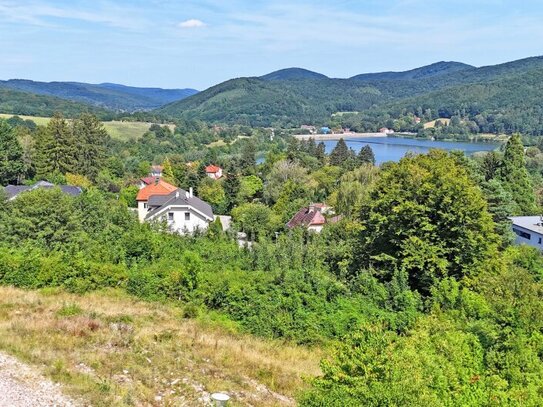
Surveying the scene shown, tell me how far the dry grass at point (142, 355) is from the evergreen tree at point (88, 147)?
143ft

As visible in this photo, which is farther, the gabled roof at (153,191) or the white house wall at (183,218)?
the gabled roof at (153,191)

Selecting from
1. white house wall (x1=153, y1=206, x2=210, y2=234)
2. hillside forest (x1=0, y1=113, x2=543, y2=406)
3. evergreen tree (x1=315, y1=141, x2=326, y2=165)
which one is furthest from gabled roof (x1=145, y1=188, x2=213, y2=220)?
evergreen tree (x1=315, y1=141, x2=326, y2=165)

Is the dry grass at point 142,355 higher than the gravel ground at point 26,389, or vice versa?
the gravel ground at point 26,389

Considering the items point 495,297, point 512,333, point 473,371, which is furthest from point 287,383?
point 495,297

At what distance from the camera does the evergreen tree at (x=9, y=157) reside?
49.2 metres

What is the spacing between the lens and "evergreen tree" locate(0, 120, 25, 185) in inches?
1937

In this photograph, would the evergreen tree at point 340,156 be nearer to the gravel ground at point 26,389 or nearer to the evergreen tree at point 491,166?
the evergreen tree at point 491,166

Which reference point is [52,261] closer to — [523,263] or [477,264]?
[477,264]

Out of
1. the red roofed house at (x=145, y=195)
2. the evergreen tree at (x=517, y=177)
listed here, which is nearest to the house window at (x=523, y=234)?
the evergreen tree at (x=517, y=177)

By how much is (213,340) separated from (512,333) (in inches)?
259

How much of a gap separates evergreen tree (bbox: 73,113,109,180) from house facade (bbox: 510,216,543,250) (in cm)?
4145

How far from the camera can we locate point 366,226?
66.4 ft

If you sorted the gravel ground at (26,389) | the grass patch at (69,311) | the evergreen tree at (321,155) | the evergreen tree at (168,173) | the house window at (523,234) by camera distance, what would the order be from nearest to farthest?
1. the gravel ground at (26,389)
2. the grass patch at (69,311)
3. the house window at (523,234)
4. the evergreen tree at (168,173)
5. the evergreen tree at (321,155)

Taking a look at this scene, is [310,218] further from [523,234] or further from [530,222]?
[530,222]
